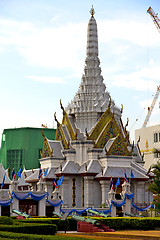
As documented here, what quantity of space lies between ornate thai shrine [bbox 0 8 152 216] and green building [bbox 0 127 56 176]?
220 feet

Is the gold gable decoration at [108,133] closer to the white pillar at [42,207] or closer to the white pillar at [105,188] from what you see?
the white pillar at [105,188]

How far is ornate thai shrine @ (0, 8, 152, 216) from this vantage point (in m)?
50.2

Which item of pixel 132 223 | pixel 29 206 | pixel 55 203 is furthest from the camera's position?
pixel 29 206

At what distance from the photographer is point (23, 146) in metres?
124

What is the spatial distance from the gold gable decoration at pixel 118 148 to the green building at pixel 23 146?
73306 millimetres

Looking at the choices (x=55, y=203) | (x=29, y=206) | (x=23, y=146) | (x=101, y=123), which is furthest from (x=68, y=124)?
(x=23, y=146)

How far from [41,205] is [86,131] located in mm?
12075

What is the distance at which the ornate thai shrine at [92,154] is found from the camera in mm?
50156

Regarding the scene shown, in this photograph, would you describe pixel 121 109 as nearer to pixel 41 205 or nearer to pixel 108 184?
pixel 108 184

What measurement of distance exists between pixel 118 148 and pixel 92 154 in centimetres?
285

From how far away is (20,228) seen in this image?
26438mm

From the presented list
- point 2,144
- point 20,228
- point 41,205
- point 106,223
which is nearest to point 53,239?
point 20,228

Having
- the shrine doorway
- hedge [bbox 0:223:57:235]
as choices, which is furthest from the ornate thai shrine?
hedge [bbox 0:223:57:235]

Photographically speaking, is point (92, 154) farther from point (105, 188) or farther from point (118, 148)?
point (105, 188)
